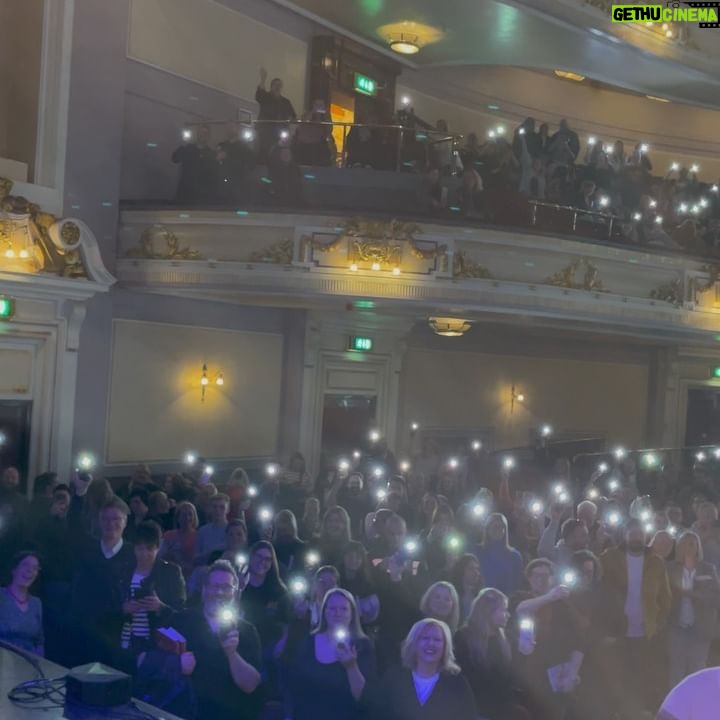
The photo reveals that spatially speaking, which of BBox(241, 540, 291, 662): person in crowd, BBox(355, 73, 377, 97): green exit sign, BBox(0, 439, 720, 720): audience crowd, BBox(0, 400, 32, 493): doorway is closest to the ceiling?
BBox(355, 73, 377, 97): green exit sign

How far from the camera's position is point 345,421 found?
1495 centimetres

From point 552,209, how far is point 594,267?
3.06 ft

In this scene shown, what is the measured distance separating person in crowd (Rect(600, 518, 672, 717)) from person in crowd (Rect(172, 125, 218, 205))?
6395mm

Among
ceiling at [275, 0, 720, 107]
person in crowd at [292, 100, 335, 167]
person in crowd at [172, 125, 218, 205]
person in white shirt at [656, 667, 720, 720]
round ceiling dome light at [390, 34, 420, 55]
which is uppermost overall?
ceiling at [275, 0, 720, 107]

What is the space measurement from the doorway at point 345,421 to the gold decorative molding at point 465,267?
4388 millimetres

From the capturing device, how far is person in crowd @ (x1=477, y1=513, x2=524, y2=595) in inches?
269

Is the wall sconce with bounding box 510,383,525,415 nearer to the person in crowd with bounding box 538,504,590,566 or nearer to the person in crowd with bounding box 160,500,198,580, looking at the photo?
the person in crowd with bounding box 538,504,590,566

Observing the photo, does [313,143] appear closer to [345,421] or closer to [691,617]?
[345,421]

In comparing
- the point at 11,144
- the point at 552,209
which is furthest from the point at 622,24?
the point at 11,144

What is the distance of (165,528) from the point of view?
314 inches

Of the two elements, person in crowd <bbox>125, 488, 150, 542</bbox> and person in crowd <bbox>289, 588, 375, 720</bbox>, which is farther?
person in crowd <bbox>125, 488, 150, 542</bbox>

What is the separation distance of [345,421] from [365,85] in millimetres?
5269

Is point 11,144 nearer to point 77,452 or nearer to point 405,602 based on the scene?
point 77,452

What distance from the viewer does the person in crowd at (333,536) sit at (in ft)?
22.1
